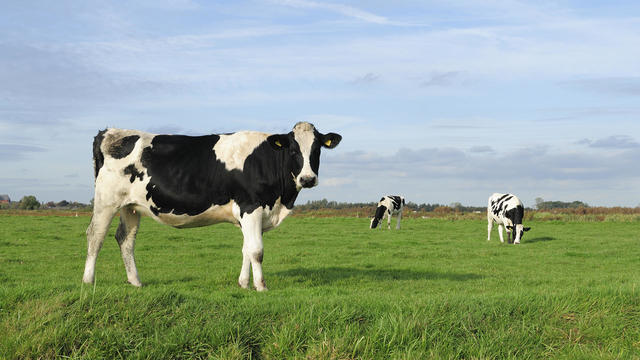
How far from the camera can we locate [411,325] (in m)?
7.10

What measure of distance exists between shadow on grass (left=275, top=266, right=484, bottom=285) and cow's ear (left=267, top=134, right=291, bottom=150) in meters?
3.41

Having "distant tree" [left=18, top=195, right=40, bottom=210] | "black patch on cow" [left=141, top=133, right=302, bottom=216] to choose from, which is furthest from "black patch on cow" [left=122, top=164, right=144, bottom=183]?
"distant tree" [left=18, top=195, right=40, bottom=210]

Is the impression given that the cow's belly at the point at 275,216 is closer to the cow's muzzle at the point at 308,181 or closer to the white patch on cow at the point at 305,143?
the white patch on cow at the point at 305,143

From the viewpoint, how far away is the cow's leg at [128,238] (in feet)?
36.6

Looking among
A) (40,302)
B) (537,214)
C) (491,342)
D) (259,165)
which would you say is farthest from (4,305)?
(537,214)

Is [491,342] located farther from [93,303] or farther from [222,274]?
[222,274]

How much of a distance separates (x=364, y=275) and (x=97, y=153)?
6759 mm

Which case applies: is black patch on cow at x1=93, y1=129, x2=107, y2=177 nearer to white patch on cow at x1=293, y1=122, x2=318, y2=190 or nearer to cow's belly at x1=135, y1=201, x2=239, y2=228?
cow's belly at x1=135, y1=201, x2=239, y2=228

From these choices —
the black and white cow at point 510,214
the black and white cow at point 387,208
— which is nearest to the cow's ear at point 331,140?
the black and white cow at point 510,214

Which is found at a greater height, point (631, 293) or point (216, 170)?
point (216, 170)

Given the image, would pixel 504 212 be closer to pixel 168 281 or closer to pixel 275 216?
pixel 275 216

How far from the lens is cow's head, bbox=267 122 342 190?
1039 cm

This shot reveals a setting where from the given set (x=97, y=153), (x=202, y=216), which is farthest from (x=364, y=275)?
(x=97, y=153)

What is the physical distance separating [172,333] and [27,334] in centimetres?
165
